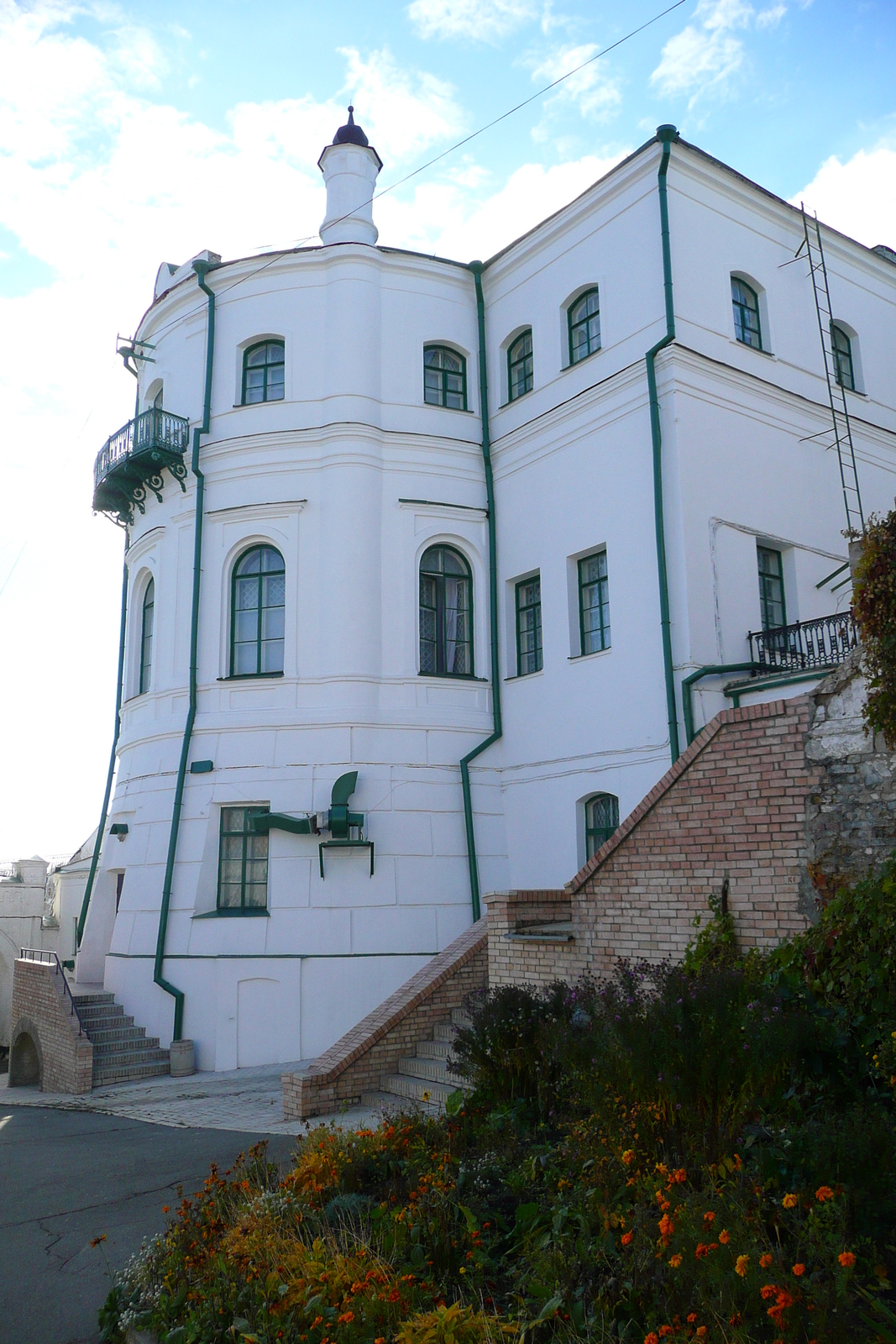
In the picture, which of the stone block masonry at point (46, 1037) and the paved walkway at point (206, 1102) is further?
the stone block masonry at point (46, 1037)

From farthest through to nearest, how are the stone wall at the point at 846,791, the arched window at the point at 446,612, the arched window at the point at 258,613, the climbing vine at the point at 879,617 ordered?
1. the arched window at the point at 446,612
2. the arched window at the point at 258,613
3. the stone wall at the point at 846,791
4. the climbing vine at the point at 879,617

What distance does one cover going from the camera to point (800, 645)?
1469 cm

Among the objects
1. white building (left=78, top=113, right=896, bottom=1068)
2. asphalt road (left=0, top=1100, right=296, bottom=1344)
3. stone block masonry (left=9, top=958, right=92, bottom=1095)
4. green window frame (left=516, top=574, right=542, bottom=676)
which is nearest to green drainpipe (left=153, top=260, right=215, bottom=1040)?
white building (left=78, top=113, right=896, bottom=1068)

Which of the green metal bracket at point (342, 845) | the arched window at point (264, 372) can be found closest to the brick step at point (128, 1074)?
the green metal bracket at point (342, 845)

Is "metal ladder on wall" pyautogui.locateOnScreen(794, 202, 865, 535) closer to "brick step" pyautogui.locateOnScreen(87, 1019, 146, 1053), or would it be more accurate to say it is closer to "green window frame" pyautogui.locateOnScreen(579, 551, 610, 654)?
"green window frame" pyautogui.locateOnScreen(579, 551, 610, 654)

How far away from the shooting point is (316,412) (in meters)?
17.9

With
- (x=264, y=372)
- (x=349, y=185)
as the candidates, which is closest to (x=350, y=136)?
(x=349, y=185)

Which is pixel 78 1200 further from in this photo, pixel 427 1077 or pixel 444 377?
pixel 444 377

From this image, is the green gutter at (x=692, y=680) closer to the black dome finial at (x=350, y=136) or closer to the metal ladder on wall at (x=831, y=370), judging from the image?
the metal ladder on wall at (x=831, y=370)

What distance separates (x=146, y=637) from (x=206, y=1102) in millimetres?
9531

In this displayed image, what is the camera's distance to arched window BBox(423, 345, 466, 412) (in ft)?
61.7

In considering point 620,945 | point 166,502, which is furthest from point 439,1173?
point 166,502

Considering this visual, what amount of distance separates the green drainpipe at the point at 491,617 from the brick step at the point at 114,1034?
5547 mm

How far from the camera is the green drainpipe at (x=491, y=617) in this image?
1656 cm
